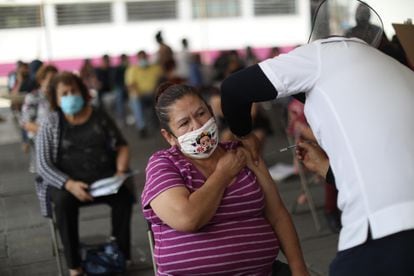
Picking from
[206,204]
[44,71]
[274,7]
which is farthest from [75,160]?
[274,7]

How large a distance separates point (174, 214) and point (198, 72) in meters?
11.4

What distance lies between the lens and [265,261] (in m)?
2.29

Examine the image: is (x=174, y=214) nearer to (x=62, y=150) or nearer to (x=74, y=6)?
(x=62, y=150)

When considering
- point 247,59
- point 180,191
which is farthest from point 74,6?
point 180,191

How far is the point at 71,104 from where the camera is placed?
4.15 m

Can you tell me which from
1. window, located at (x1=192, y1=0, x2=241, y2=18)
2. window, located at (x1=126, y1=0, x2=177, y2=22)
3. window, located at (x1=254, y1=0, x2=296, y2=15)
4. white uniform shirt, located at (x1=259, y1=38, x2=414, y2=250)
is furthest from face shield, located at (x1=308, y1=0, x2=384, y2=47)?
window, located at (x1=254, y1=0, x2=296, y2=15)

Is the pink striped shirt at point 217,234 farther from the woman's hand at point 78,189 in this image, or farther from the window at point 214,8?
the window at point 214,8

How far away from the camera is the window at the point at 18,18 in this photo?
62.2 feet

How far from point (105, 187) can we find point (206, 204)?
6.66 feet

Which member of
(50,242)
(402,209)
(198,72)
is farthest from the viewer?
(198,72)

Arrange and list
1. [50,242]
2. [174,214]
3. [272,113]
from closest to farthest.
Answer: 1. [174,214]
2. [50,242]
3. [272,113]

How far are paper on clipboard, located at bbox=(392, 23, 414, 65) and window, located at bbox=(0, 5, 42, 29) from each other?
17826 millimetres

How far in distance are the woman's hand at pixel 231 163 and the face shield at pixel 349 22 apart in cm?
52

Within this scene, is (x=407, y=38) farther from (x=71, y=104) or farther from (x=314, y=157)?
(x=71, y=104)
